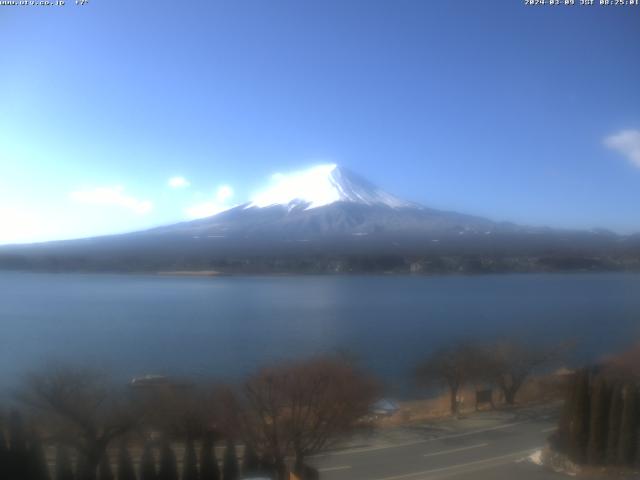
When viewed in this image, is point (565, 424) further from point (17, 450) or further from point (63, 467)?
point (17, 450)

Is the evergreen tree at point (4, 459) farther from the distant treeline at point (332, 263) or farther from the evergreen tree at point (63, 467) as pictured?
the distant treeline at point (332, 263)

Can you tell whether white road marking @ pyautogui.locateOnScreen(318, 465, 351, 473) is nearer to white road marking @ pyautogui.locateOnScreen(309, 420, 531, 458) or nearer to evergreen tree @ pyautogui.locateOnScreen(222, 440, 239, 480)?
white road marking @ pyautogui.locateOnScreen(309, 420, 531, 458)

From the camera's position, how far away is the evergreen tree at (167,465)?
2.73m

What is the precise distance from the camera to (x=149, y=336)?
377 centimetres

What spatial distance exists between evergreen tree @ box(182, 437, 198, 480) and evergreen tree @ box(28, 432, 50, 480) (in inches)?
29.8

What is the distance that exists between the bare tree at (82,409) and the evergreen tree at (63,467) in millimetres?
63

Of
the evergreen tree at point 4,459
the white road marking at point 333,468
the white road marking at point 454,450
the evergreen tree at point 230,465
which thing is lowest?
the white road marking at point 454,450

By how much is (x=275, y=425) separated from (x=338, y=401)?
39 centimetres

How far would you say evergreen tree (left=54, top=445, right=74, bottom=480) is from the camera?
2744 millimetres

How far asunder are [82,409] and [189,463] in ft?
2.42

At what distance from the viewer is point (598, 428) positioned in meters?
3.04

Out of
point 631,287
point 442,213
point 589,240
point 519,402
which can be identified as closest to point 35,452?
point 519,402

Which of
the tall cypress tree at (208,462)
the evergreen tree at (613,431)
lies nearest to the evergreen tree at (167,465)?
the tall cypress tree at (208,462)

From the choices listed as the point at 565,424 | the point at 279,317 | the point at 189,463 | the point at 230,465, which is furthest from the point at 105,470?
the point at 565,424
